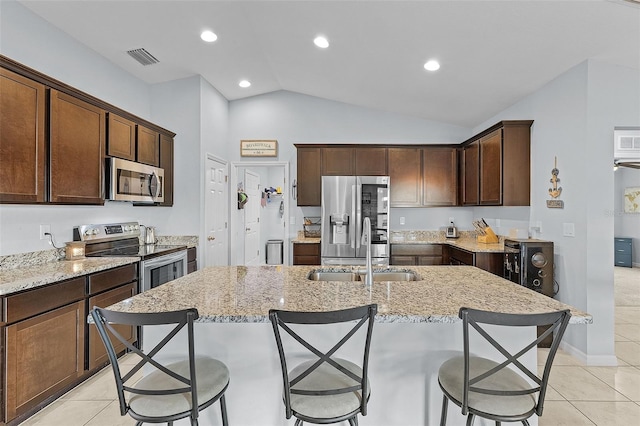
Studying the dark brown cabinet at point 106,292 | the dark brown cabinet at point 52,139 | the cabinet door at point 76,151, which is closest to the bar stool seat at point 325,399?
the dark brown cabinet at point 106,292

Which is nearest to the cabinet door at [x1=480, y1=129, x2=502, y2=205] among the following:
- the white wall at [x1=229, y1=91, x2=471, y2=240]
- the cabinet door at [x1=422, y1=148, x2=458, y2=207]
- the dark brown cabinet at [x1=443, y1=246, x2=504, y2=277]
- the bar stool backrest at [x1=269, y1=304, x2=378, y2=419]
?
the dark brown cabinet at [x1=443, y1=246, x2=504, y2=277]

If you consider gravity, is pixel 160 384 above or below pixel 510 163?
below

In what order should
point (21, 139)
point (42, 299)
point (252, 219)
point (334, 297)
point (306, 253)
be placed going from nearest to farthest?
1. point (334, 297)
2. point (42, 299)
3. point (21, 139)
4. point (306, 253)
5. point (252, 219)

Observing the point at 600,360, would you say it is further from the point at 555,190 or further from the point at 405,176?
the point at 405,176

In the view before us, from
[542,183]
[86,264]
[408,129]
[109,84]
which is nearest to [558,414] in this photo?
[542,183]

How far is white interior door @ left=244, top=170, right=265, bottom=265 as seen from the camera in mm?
6445

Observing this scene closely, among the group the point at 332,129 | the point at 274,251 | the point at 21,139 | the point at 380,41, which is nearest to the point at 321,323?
the point at 21,139

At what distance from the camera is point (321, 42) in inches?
136

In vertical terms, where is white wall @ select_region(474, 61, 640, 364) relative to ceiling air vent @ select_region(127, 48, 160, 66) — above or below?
below

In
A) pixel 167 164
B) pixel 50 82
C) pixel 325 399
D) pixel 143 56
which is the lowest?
pixel 325 399

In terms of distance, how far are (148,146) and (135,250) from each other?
1.19m

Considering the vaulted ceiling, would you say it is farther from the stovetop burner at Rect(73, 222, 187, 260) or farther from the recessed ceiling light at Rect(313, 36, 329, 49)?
the stovetop burner at Rect(73, 222, 187, 260)

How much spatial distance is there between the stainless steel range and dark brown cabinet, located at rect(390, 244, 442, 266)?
9.01 feet

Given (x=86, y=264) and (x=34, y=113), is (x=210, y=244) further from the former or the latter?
(x=34, y=113)
